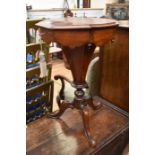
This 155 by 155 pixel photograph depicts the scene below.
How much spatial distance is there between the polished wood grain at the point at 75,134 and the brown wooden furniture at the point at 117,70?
0.38 ft

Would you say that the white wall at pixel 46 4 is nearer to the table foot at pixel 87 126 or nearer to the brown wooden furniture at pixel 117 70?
the brown wooden furniture at pixel 117 70

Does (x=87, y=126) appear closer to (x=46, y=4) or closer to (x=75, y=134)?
(x=75, y=134)

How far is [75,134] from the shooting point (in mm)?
1166

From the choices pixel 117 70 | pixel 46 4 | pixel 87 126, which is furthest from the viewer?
pixel 46 4

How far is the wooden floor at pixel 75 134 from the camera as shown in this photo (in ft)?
3.45

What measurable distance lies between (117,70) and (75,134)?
54 cm

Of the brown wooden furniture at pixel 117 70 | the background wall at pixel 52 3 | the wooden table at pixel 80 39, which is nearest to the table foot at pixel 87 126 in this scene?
the wooden table at pixel 80 39

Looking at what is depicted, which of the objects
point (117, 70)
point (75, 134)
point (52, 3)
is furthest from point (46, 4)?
point (75, 134)

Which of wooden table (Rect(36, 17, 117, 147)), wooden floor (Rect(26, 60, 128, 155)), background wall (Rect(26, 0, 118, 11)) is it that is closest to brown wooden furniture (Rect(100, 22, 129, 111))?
wooden floor (Rect(26, 60, 128, 155))

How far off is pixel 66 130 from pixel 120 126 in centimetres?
35

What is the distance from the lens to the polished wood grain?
3.44 ft

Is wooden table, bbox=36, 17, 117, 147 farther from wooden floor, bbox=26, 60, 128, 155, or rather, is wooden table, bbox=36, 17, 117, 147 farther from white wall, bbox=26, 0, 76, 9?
white wall, bbox=26, 0, 76, 9
